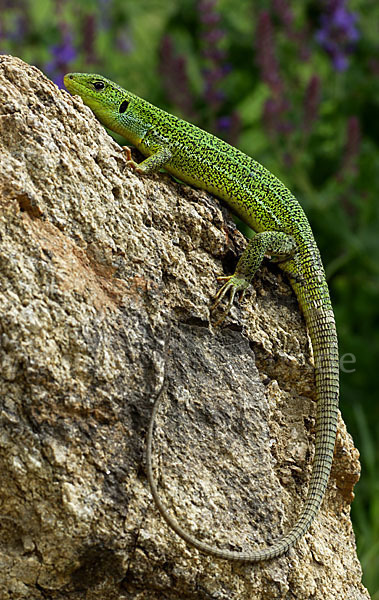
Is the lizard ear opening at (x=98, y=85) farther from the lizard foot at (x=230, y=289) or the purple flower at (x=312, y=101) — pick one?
the purple flower at (x=312, y=101)

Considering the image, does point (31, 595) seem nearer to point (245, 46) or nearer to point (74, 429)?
point (74, 429)

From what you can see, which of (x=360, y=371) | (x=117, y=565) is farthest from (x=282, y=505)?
(x=360, y=371)

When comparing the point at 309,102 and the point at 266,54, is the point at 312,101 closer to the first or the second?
the point at 309,102

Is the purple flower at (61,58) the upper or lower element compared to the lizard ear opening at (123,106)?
lower

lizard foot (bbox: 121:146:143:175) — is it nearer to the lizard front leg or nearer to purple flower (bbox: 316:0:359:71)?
the lizard front leg

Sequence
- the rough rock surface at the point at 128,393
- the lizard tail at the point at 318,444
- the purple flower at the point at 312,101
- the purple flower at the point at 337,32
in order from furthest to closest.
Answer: the purple flower at the point at 337,32, the purple flower at the point at 312,101, the lizard tail at the point at 318,444, the rough rock surface at the point at 128,393

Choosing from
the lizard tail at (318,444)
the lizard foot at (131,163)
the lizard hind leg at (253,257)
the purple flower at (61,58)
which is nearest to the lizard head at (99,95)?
the lizard foot at (131,163)

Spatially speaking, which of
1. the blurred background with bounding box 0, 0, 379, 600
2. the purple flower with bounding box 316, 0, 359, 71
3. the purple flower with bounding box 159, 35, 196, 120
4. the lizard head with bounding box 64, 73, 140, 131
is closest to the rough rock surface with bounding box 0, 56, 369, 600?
the lizard head with bounding box 64, 73, 140, 131
